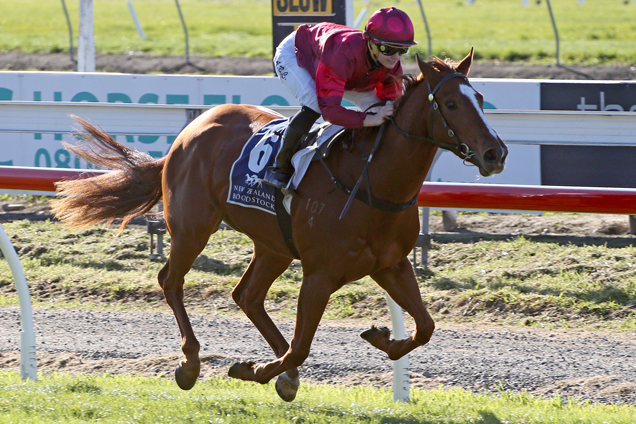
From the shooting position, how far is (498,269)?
23.9ft

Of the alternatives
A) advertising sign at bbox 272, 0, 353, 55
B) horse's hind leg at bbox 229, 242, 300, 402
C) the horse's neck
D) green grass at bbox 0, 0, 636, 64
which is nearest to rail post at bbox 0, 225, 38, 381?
horse's hind leg at bbox 229, 242, 300, 402

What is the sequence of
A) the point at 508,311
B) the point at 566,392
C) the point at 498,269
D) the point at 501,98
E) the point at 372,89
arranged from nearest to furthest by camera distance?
the point at 372,89 → the point at 566,392 → the point at 508,311 → the point at 498,269 → the point at 501,98

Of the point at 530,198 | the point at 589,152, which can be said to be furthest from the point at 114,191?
the point at 589,152

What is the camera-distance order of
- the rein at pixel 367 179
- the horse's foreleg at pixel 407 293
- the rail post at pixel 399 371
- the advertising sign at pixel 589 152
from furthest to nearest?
the advertising sign at pixel 589 152, the rail post at pixel 399 371, the horse's foreleg at pixel 407 293, the rein at pixel 367 179

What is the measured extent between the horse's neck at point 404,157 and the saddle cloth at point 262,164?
1.34 feet

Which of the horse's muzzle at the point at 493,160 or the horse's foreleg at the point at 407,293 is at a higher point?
the horse's muzzle at the point at 493,160

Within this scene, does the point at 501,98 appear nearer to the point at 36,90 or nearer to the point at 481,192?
the point at 481,192

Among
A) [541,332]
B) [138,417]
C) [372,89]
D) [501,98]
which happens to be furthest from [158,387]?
[501,98]

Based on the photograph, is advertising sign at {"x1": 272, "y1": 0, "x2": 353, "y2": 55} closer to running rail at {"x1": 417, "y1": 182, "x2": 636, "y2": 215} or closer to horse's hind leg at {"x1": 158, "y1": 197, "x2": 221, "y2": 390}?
running rail at {"x1": 417, "y1": 182, "x2": 636, "y2": 215}

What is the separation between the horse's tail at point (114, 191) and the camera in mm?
5680

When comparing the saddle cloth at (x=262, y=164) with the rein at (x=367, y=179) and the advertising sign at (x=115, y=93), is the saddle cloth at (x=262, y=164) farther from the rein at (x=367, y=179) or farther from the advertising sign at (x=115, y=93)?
the advertising sign at (x=115, y=93)

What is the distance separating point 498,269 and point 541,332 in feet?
4.21

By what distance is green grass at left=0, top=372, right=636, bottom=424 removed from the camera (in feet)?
13.5

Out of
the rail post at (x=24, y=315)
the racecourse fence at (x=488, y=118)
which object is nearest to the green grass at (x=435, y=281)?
the racecourse fence at (x=488, y=118)
